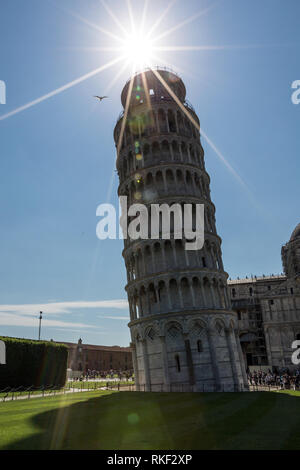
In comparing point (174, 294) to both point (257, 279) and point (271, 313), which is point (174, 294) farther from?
point (257, 279)

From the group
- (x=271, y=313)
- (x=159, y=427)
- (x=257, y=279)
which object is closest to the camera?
(x=159, y=427)

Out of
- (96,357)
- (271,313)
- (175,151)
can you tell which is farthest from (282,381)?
(96,357)

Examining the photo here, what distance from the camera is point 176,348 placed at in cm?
3538

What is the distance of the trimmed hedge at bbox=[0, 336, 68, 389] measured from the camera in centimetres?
3993

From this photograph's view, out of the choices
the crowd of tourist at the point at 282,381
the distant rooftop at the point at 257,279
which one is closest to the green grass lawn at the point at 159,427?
the crowd of tourist at the point at 282,381

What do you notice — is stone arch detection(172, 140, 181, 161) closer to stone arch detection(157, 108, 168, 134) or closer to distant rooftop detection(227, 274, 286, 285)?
A: stone arch detection(157, 108, 168, 134)

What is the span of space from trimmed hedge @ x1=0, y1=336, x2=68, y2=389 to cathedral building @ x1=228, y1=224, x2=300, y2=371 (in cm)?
3096

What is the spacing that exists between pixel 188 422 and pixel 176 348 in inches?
798

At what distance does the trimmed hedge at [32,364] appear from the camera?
131 ft

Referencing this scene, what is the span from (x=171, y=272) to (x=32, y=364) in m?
22.0

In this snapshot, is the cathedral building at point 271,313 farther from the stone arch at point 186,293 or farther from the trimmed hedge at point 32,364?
the trimmed hedge at point 32,364

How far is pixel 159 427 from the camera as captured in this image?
14.5 metres

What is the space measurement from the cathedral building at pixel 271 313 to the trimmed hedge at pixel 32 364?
102 ft

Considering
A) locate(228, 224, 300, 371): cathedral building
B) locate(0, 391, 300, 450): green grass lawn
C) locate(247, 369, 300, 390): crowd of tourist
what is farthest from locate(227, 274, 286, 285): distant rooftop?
locate(0, 391, 300, 450): green grass lawn
